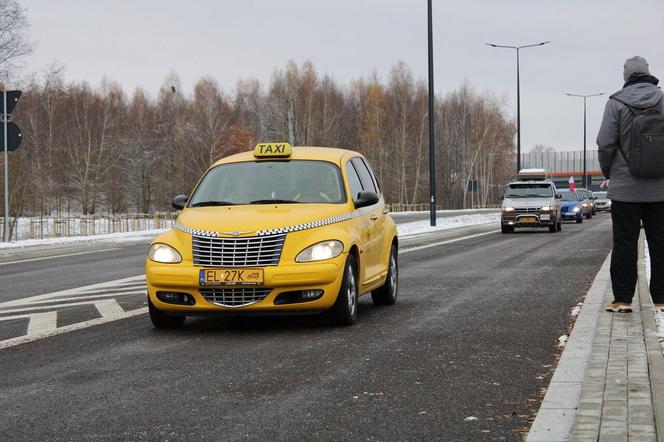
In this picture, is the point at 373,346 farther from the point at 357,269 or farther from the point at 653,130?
the point at 653,130

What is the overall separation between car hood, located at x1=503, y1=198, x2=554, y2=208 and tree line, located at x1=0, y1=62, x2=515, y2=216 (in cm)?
4158

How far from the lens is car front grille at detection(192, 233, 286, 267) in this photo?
8.36 m

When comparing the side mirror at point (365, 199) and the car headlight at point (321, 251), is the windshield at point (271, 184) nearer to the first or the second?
the side mirror at point (365, 199)

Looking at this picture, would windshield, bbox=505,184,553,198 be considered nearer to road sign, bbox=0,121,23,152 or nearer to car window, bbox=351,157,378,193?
road sign, bbox=0,121,23,152

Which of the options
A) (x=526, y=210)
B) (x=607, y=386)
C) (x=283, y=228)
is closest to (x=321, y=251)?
(x=283, y=228)

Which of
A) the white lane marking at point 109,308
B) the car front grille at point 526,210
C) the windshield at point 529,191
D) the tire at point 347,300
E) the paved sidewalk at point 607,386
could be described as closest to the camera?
the paved sidewalk at point 607,386

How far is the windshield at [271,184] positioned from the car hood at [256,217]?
0.71 feet

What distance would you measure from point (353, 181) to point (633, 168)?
9.46 ft

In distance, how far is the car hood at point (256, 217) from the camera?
850cm

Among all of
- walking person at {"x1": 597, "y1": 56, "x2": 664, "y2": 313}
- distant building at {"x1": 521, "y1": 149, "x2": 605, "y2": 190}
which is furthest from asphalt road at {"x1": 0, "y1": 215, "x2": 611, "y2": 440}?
distant building at {"x1": 521, "y1": 149, "x2": 605, "y2": 190}

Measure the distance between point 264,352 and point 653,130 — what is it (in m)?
3.61

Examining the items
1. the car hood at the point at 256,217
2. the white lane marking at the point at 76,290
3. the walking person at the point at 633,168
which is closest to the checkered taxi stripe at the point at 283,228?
the car hood at the point at 256,217

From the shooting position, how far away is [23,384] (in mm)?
6230

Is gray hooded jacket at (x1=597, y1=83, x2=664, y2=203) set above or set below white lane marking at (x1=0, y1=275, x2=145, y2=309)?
above
